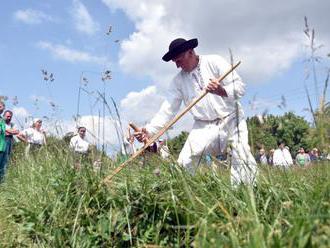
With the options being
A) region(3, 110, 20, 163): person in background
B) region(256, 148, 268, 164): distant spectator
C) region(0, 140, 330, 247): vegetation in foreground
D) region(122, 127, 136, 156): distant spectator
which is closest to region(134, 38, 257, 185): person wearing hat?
region(122, 127, 136, 156): distant spectator

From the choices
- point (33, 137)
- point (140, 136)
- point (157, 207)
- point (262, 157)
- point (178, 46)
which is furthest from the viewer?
point (33, 137)

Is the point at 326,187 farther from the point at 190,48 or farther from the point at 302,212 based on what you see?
the point at 190,48

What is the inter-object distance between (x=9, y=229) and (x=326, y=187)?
2261 millimetres

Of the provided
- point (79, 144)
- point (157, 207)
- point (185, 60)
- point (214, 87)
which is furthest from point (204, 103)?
point (157, 207)

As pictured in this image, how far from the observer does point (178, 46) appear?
504cm

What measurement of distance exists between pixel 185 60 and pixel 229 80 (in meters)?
0.55

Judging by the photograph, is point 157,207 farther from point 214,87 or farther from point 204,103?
point 204,103

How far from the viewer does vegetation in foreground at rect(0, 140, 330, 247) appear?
2.40 metres

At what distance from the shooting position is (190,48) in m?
5.14

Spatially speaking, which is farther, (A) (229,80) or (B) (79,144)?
(A) (229,80)

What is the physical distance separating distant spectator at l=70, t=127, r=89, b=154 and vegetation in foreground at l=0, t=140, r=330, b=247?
0.36 metres

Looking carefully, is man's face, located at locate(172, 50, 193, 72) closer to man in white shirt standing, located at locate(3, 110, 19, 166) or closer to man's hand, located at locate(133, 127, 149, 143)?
man's hand, located at locate(133, 127, 149, 143)

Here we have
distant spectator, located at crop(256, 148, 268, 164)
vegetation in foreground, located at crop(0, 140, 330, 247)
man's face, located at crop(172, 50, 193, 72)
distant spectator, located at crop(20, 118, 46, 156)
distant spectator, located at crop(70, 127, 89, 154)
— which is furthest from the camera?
distant spectator, located at crop(20, 118, 46, 156)

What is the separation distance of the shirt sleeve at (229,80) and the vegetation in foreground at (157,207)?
1243mm
